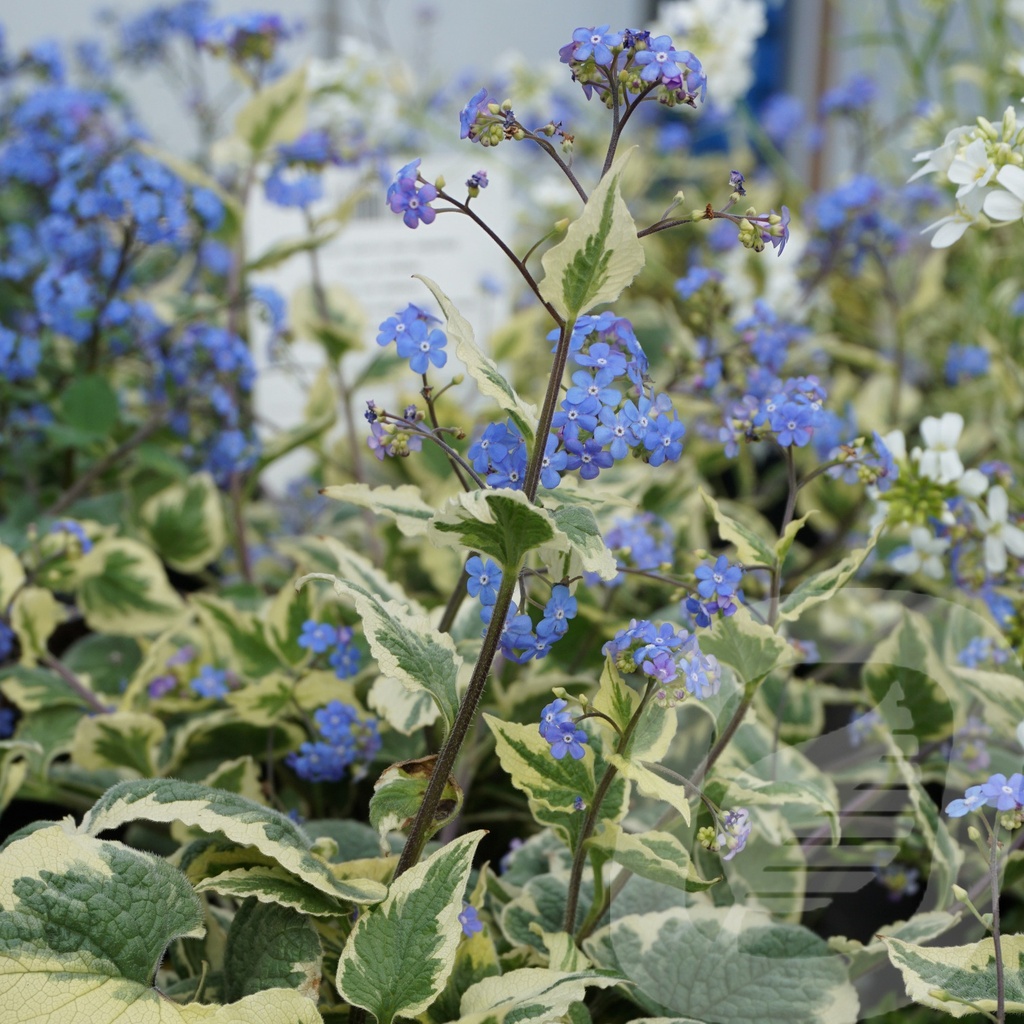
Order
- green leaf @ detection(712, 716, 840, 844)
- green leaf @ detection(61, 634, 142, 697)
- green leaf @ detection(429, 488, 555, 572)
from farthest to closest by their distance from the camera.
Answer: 1. green leaf @ detection(61, 634, 142, 697)
2. green leaf @ detection(712, 716, 840, 844)
3. green leaf @ detection(429, 488, 555, 572)

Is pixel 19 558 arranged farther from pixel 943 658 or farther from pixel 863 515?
pixel 863 515

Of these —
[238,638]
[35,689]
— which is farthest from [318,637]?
[35,689]

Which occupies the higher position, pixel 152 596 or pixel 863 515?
pixel 863 515

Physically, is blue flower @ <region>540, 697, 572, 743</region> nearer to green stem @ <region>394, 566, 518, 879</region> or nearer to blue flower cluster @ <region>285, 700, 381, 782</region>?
green stem @ <region>394, 566, 518, 879</region>

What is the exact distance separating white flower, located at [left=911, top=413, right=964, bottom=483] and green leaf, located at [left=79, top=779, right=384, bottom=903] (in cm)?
43

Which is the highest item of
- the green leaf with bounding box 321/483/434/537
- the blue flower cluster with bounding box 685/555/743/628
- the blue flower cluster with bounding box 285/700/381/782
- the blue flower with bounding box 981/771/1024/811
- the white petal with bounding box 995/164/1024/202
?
the white petal with bounding box 995/164/1024/202

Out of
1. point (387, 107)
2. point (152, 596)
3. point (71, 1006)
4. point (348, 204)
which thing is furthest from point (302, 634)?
point (387, 107)

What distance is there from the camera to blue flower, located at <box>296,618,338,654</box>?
0.73 metres

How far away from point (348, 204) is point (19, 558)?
46 cm

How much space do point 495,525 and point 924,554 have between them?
403 millimetres

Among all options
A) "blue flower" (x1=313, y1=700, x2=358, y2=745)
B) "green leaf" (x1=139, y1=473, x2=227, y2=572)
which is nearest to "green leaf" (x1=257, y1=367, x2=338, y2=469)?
"green leaf" (x1=139, y1=473, x2=227, y2=572)

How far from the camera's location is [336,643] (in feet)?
2.48

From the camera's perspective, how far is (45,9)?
2.66 meters

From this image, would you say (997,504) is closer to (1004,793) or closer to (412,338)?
(1004,793)
